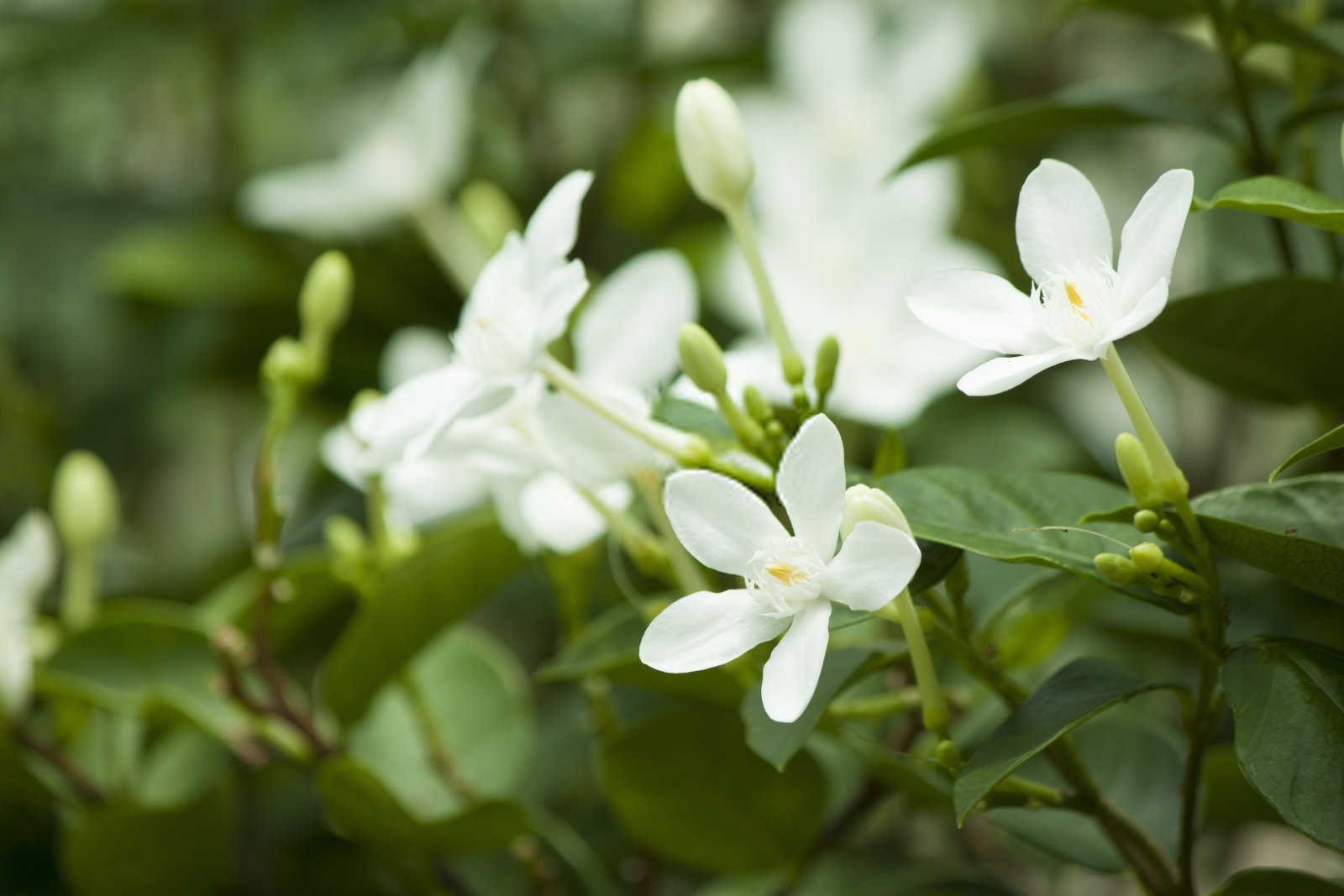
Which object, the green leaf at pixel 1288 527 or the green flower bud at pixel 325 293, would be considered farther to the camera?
the green flower bud at pixel 325 293

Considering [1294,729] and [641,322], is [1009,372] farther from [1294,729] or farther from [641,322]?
[641,322]

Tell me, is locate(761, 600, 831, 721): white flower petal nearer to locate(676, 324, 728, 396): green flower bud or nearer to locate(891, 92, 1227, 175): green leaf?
locate(676, 324, 728, 396): green flower bud

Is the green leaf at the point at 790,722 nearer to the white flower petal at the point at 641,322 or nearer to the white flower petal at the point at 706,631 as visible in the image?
the white flower petal at the point at 706,631

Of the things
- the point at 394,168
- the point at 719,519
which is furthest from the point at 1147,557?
the point at 394,168

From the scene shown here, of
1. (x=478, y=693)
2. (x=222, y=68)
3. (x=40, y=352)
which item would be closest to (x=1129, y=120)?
(x=478, y=693)

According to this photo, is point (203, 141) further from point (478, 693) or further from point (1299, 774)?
point (1299, 774)

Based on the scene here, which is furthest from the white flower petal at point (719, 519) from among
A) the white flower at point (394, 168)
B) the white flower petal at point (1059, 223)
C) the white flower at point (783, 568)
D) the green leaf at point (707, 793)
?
the white flower at point (394, 168)

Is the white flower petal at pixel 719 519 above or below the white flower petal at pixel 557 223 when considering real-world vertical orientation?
below
